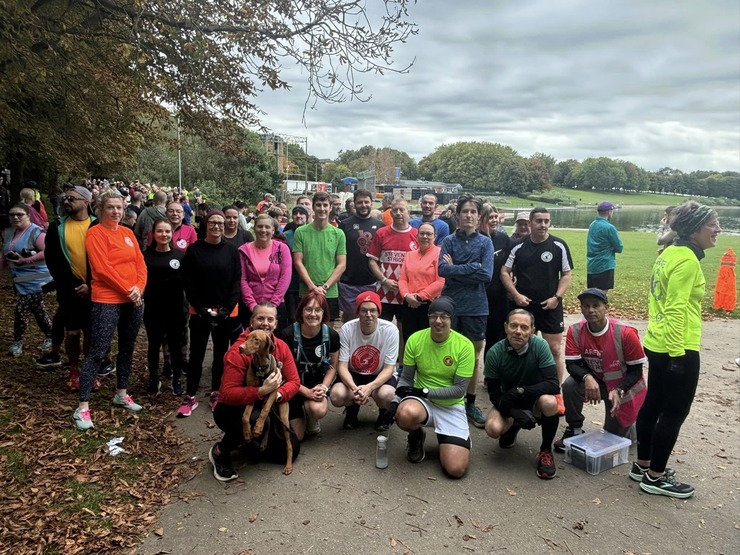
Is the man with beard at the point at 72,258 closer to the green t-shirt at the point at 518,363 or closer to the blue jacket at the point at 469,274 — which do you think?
the blue jacket at the point at 469,274

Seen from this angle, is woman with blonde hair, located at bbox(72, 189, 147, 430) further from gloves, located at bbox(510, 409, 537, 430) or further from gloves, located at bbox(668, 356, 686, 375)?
gloves, located at bbox(668, 356, 686, 375)

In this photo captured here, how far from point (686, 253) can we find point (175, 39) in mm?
5827

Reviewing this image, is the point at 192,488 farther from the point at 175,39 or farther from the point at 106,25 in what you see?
the point at 106,25

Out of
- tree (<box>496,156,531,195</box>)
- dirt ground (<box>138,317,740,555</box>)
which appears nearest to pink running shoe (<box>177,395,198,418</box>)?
dirt ground (<box>138,317,740,555</box>)

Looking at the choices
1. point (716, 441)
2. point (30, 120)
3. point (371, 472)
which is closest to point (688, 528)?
point (716, 441)

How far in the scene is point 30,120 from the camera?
29.2 ft

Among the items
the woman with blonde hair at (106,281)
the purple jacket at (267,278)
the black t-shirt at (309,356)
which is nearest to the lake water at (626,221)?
the purple jacket at (267,278)

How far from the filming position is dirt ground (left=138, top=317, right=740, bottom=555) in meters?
3.17

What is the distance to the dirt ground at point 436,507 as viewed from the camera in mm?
3174

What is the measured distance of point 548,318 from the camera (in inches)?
210

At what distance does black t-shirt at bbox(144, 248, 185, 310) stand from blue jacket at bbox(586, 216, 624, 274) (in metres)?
6.35

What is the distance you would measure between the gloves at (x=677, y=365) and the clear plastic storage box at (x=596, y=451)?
0.93 meters

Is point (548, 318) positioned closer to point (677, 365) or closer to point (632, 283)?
point (677, 365)

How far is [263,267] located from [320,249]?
76cm
